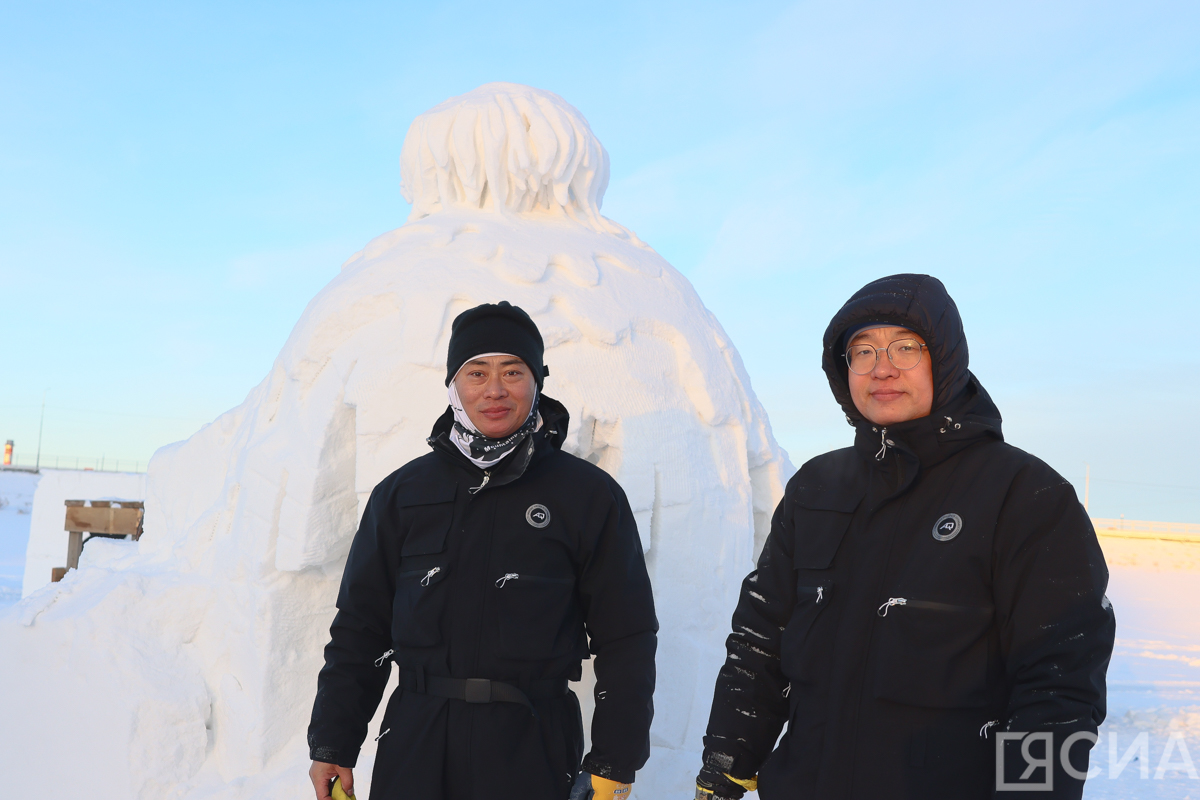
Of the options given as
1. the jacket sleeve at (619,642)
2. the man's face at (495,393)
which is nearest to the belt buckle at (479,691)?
the jacket sleeve at (619,642)

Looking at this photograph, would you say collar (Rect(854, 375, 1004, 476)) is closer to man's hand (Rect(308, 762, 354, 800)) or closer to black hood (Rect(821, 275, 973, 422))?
black hood (Rect(821, 275, 973, 422))

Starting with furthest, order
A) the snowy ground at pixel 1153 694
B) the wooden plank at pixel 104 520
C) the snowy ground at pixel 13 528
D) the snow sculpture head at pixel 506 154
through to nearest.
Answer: the snowy ground at pixel 13 528, the wooden plank at pixel 104 520, the snowy ground at pixel 1153 694, the snow sculpture head at pixel 506 154

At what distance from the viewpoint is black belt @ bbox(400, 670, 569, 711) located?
219 centimetres

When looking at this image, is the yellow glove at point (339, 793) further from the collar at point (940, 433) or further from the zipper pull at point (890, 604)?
the collar at point (940, 433)

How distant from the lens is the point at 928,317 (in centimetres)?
175

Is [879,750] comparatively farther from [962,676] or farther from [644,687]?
[644,687]

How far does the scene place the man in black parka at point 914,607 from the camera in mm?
1553

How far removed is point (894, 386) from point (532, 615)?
3.31 ft

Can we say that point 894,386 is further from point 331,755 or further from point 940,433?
point 331,755

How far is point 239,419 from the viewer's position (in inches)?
191

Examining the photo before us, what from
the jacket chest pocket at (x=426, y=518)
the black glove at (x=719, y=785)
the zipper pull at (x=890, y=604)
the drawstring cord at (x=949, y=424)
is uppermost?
the drawstring cord at (x=949, y=424)

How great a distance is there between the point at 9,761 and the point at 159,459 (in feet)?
6.10

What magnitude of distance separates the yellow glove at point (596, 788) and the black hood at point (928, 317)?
1.16 meters

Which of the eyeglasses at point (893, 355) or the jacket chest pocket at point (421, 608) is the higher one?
the eyeglasses at point (893, 355)
